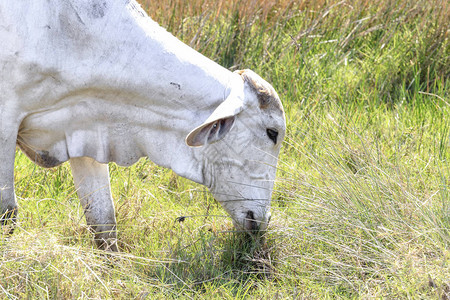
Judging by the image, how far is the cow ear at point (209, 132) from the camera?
348 centimetres

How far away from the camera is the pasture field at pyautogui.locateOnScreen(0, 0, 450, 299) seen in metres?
3.38

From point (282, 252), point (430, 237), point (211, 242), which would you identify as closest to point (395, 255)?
point (430, 237)

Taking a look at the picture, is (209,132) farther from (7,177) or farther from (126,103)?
(7,177)

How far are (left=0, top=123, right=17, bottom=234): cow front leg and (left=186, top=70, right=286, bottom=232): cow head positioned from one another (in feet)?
3.01

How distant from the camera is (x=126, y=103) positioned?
12.3 feet

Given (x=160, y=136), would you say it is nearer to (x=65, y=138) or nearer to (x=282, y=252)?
(x=65, y=138)

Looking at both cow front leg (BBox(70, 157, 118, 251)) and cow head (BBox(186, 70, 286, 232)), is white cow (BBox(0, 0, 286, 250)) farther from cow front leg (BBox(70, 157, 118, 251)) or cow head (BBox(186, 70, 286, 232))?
cow front leg (BBox(70, 157, 118, 251))

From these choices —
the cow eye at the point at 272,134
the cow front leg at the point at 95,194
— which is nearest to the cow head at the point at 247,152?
the cow eye at the point at 272,134

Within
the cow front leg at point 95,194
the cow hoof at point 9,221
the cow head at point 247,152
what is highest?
the cow head at point 247,152

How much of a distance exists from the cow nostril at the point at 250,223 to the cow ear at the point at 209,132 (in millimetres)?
540

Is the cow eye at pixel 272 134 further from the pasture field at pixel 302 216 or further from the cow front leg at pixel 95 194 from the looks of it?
the cow front leg at pixel 95 194

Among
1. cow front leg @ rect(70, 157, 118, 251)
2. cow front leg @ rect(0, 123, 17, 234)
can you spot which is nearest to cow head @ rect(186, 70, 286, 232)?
cow front leg @ rect(70, 157, 118, 251)

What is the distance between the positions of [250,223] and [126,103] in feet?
2.96

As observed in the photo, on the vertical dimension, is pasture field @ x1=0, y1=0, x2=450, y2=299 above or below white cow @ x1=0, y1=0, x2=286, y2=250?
below
